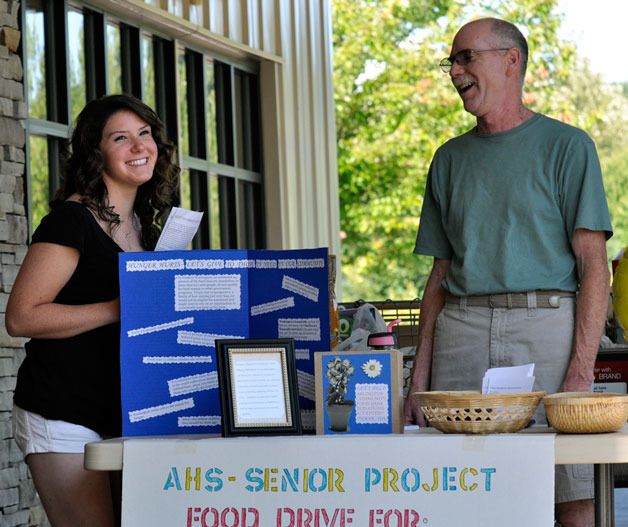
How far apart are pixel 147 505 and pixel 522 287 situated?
114 cm

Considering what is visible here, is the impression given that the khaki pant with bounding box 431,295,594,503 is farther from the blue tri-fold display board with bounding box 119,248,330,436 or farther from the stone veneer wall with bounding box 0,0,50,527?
the stone veneer wall with bounding box 0,0,50,527

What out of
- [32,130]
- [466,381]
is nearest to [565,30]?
[32,130]

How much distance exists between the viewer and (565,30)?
22.7m

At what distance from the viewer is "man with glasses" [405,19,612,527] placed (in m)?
3.14

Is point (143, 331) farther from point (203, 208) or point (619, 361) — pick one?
point (203, 208)

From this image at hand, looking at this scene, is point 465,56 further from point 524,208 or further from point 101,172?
point 101,172

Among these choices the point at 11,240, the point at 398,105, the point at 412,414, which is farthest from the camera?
the point at 398,105

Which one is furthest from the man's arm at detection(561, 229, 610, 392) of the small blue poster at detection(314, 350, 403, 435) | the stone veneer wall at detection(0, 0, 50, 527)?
the stone veneer wall at detection(0, 0, 50, 527)

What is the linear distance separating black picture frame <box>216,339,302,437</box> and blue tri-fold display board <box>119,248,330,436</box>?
0.60 ft

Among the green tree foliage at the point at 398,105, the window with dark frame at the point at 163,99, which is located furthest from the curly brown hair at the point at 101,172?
the green tree foliage at the point at 398,105

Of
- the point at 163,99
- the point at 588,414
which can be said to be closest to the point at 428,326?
the point at 588,414

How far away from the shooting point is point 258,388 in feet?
8.75

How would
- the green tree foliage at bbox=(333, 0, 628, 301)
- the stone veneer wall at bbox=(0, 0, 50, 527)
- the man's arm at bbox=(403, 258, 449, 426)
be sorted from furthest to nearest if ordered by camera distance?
the green tree foliage at bbox=(333, 0, 628, 301), the stone veneer wall at bbox=(0, 0, 50, 527), the man's arm at bbox=(403, 258, 449, 426)

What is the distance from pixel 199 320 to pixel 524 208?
0.92 meters
